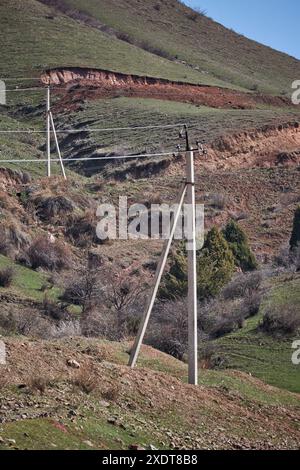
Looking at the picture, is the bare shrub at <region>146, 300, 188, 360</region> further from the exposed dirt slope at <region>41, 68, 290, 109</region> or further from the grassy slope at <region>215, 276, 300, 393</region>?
the exposed dirt slope at <region>41, 68, 290, 109</region>

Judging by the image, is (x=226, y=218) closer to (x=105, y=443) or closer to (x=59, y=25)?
(x=105, y=443)

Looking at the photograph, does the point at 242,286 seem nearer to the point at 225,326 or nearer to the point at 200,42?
the point at 225,326

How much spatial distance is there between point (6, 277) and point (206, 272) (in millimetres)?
5902

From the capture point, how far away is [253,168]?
52375mm

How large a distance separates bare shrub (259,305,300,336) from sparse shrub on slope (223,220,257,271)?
1041 centimetres

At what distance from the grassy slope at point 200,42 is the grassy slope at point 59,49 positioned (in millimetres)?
6230

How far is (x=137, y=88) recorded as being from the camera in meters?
65.4

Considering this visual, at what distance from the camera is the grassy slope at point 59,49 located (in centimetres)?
6900

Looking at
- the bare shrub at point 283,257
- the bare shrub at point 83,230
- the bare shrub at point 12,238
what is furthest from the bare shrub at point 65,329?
the bare shrub at point 83,230

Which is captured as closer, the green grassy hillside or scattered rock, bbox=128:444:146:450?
scattered rock, bbox=128:444:146:450

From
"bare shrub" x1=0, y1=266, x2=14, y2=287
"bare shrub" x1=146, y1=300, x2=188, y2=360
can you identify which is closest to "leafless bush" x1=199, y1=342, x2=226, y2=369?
"bare shrub" x1=146, y1=300, x2=188, y2=360

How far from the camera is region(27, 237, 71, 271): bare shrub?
1384 inches

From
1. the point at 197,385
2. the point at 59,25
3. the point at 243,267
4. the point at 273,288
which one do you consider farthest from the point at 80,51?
the point at 197,385
